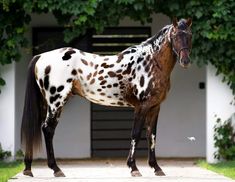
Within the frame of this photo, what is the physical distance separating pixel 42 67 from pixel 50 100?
1.37 ft

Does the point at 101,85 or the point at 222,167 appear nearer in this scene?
the point at 101,85

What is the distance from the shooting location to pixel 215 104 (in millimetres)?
11086

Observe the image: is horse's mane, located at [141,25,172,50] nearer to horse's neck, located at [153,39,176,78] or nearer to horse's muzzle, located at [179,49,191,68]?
horse's neck, located at [153,39,176,78]

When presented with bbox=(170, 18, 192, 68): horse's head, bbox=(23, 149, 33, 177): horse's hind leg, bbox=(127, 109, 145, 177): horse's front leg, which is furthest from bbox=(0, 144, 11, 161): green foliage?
bbox=(170, 18, 192, 68): horse's head

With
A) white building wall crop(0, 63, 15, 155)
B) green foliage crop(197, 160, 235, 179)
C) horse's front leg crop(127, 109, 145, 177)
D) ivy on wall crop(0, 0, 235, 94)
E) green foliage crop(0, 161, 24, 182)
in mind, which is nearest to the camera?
horse's front leg crop(127, 109, 145, 177)

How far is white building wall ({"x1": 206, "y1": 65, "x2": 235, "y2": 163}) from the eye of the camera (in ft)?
36.3

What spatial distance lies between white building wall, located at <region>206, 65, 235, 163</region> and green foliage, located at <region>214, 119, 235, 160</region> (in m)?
0.09

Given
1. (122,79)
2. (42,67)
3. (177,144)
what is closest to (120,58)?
(122,79)

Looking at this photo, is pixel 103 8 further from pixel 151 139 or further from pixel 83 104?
pixel 151 139

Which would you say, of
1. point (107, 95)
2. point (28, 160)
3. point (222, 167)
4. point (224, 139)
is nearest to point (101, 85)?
point (107, 95)

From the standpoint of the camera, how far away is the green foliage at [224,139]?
35.5 feet

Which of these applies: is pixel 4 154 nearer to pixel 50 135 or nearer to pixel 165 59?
pixel 50 135

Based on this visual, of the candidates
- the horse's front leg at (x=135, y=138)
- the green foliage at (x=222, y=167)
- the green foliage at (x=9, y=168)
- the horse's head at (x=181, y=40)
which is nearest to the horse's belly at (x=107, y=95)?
the horse's front leg at (x=135, y=138)

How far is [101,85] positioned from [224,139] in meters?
3.89
